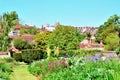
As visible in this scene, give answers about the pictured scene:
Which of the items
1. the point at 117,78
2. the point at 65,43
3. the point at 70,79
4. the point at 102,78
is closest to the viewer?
the point at 117,78

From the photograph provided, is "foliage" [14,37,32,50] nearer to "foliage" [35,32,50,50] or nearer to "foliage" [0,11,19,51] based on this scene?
"foliage" [35,32,50,50]

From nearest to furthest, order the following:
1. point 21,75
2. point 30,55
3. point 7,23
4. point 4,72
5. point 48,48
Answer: point 4,72 → point 21,75 → point 48,48 → point 30,55 → point 7,23

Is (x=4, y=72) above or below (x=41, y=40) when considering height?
below

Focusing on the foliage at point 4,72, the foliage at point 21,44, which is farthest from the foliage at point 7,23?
the foliage at point 4,72

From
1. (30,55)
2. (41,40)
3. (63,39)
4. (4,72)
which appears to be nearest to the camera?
(4,72)

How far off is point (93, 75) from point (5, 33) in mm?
34976

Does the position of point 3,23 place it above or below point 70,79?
above

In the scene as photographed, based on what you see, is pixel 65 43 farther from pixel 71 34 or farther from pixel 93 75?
pixel 93 75

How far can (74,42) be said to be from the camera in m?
54.3

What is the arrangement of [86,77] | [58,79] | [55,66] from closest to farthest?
[86,77] < [58,79] < [55,66]

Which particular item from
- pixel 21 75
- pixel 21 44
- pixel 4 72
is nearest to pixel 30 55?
pixel 21 75

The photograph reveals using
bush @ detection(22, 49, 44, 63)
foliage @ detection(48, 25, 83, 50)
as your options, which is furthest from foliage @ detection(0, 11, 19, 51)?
foliage @ detection(48, 25, 83, 50)

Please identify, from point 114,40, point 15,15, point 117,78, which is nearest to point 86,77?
point 117,78

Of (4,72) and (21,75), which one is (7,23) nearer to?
(21,75)
